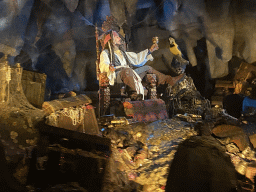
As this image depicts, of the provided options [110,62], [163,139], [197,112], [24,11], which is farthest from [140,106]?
[24,11]

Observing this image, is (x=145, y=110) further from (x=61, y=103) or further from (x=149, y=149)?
(x=61, y=103)

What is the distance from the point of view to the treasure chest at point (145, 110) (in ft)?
19.6

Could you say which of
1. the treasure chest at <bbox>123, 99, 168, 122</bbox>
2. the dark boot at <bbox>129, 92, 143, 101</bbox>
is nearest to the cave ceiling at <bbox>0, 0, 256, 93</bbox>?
the dark boot at <bbox>129, 92, 143, 101</bbox>

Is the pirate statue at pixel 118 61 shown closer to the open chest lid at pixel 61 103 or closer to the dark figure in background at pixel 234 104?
the open chest lid at pixel 61 103

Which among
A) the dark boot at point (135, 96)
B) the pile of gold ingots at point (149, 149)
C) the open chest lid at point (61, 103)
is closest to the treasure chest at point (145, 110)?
the pile of gold ingots at point (149, 149)

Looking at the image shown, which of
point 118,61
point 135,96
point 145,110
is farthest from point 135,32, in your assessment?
point 145,110

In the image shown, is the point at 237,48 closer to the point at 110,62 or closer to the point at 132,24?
the point at 132,24

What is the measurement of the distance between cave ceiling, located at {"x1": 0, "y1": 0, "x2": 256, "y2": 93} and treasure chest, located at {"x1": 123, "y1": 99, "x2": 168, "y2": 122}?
531 cm

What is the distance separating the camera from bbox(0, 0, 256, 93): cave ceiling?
915 cm

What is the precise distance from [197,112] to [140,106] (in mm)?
2883

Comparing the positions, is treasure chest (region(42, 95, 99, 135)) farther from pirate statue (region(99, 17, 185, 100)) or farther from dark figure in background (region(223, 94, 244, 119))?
dark figure in background (region(223, 94, 244, 119))

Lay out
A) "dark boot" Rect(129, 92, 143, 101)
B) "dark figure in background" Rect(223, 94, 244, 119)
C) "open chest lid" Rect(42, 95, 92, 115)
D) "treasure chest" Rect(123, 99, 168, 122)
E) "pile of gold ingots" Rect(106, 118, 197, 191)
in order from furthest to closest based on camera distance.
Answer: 1. "dark figure in background" Rect(223, 94, 244, 119)
2. "dark boot" Rect(129, 92, 143, 101)
3. "treasure chest" Rect(123, 99, 168, 122)
4. "open chest lid" Rect(42, 95, 92, 115)
5. "pile of gold ingots" Rect(106, 118, 197, 191)

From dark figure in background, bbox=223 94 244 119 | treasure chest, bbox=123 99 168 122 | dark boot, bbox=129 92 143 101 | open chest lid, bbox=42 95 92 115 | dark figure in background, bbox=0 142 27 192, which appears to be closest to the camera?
dark figure in background, bbox=0 142 27 192

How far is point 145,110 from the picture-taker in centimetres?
617
